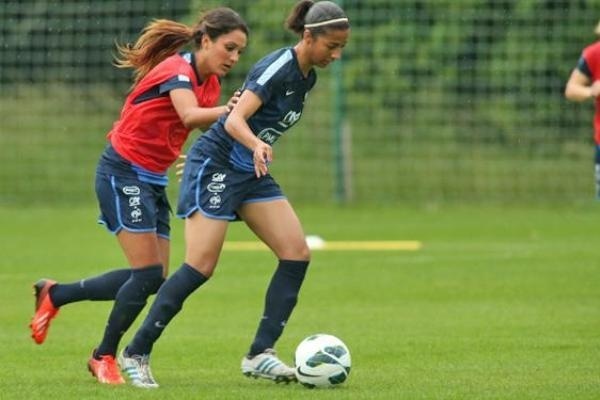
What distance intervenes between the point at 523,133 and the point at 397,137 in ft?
5.81

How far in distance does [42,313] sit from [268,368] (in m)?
1.59

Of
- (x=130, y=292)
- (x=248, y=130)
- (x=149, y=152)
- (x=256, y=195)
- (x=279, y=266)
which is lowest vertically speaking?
(x=130, y=292)

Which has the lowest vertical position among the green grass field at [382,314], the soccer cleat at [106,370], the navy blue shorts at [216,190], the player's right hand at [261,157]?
the green grass field at [382,314]

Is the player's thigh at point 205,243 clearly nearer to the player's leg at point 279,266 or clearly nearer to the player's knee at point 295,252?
the player's leg at point 279,266

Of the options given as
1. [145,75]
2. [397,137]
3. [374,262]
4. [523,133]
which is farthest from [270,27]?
[145,75]

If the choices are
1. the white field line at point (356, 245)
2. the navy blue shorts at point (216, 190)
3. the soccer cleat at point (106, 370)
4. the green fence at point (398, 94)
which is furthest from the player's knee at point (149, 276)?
the green fence at point (398, 94)

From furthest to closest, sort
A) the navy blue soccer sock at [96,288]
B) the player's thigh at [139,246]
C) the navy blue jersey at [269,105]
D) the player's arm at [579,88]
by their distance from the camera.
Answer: the player's arm at [579,88] → the navy blue soccer sock at [96,288] → the player's thigh at [139,246] → the navy blue jersey at [269,105]

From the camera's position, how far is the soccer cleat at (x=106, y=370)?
793 centimetres

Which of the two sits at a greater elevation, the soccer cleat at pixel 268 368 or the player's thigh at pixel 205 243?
the player's thigh at pixel 205 243

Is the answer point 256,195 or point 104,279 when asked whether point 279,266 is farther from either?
point 104,279

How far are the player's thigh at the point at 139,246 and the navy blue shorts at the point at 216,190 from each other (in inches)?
8.2

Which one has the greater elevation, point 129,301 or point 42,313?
point 129,301

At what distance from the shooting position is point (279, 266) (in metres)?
8.07

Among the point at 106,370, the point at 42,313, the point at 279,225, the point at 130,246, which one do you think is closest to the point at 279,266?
the point at 279,225
